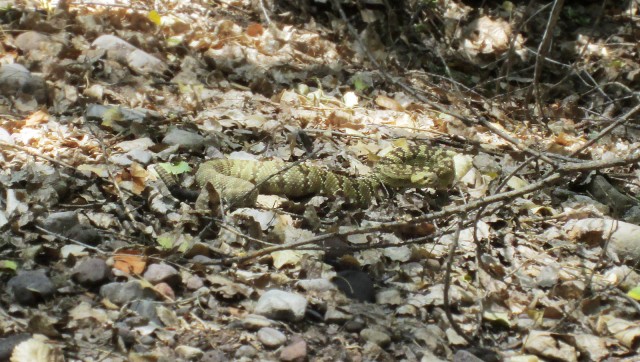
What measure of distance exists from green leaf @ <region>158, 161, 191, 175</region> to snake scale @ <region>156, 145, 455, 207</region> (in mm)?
106

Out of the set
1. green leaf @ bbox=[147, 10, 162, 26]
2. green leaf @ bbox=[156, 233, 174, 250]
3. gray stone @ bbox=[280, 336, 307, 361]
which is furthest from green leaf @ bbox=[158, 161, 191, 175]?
green leaf @ bbox=[147, 10, 162, 26]

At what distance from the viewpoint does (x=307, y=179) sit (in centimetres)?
463

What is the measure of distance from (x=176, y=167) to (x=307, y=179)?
2.82 ft

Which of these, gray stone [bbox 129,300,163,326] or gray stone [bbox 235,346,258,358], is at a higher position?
gray stone [bbox 235,346,258,358]

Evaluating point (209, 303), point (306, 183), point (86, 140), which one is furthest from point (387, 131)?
point (209, 303)

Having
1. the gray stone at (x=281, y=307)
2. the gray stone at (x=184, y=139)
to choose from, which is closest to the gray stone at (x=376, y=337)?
the gray stone at (x=281, y=307)

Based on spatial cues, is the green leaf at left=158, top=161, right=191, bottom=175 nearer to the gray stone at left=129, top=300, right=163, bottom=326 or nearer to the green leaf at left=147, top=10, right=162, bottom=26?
the gray stone at left=129, top=300, right=163, bottom=326

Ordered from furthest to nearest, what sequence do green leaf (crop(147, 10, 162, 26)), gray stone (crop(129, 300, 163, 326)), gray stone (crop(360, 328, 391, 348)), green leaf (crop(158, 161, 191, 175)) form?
1. green leaf (crop(147, 10, 162, 26))
2. green leaf (crop(158, 161, 191, 175))
3. gray stone (crop(360, 328, 391, 348))
4. gray stone (crop(129, 300, 163, 326))

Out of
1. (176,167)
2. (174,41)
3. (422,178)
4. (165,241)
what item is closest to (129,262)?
(165,241)

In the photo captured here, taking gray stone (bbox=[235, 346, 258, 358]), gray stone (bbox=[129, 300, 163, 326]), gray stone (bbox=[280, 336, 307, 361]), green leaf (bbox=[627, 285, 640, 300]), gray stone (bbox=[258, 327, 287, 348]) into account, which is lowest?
gray stone (bbox=[129, 300, 163, 326])

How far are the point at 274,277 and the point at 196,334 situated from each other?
60 centimetres

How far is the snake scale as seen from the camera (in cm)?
431

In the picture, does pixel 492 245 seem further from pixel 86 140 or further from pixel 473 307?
pixel 86 140

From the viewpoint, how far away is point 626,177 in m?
5.32
